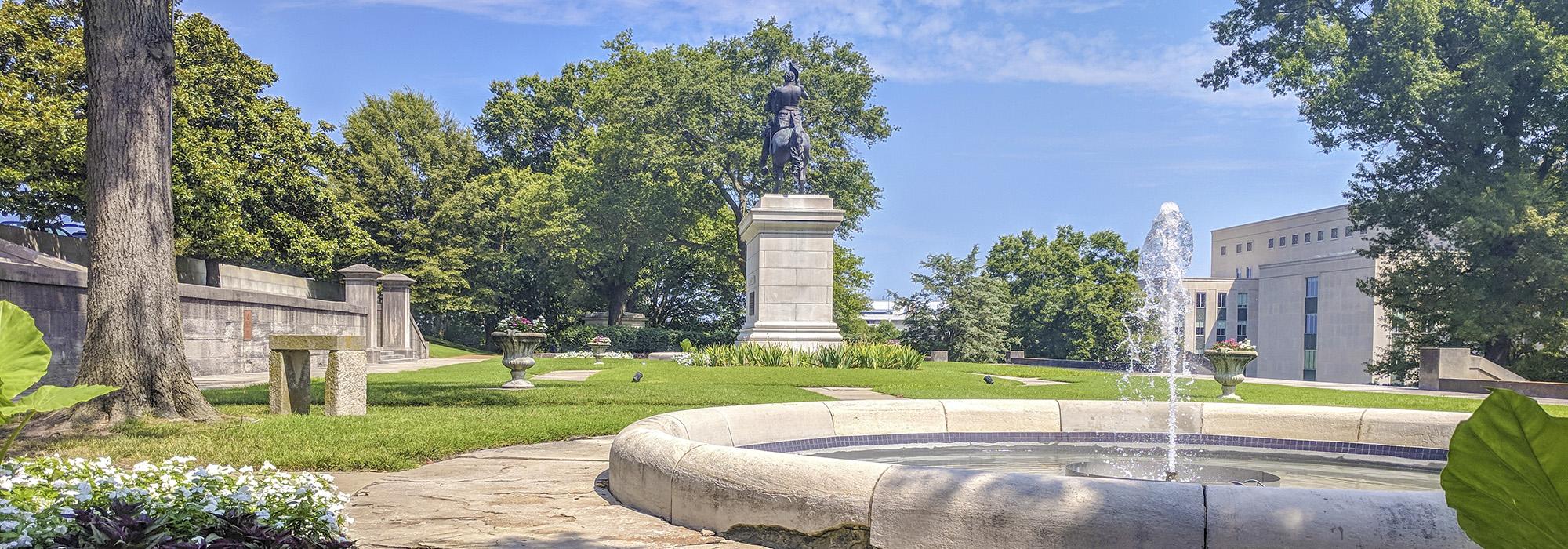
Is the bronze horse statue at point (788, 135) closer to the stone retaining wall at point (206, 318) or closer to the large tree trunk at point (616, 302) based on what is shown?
the stone retaining wall at point (206, 318)

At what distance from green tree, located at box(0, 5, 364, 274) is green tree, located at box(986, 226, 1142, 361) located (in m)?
31.8

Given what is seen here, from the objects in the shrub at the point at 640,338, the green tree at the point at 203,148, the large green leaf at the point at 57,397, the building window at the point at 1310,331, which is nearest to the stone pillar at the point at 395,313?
the green tree at the point at 203,148

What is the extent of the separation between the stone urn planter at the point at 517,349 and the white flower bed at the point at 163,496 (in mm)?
11752

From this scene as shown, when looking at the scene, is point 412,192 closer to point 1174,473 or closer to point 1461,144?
point 1461,144

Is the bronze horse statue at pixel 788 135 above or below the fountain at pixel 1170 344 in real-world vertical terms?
above

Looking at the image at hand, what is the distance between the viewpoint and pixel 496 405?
41.1 feet

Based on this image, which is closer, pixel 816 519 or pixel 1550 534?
pixel 1550 534

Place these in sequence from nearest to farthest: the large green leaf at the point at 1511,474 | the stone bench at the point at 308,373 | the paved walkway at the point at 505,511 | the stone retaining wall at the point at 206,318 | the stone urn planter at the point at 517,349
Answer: the large green leaf at the point at 1511,474 < the paved walkway at the point at 505,511 < the stone bench at the point at 308,373 < the stone retaining wall at the point at 206,318 < the stone urn planter at the point at 517,349

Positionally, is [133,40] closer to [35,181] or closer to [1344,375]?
[35,181]

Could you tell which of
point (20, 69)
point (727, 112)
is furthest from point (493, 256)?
point (20, 69)

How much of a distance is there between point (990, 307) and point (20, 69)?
34467mm

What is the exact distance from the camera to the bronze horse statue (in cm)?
2500

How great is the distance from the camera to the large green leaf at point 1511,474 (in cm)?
89

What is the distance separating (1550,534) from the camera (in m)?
0.97
